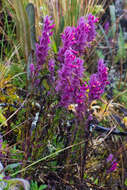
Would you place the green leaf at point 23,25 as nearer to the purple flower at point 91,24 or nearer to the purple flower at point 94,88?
the purple flower at point 91,24

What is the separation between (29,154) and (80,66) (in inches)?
19.1

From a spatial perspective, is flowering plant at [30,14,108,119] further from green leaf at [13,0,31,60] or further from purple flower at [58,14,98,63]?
green leaf at [13,0,31,60]

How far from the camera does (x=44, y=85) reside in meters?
1.52

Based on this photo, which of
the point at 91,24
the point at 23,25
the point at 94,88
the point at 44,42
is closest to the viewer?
the point at 94,88

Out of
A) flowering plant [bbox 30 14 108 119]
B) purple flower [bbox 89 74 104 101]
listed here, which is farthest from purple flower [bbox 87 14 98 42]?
purple flower [bbox 89 74 104 101]

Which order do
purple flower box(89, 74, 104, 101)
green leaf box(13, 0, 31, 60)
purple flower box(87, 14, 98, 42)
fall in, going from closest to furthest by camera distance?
purple flower box(89, 74, 104, 101) → purple flower box(87, 14, 98, 42) → green leaf box(13, 0, 31, 60)

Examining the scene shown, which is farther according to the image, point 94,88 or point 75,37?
point 75,37

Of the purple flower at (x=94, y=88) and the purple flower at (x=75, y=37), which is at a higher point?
the purple flower at (x=75, y=37)

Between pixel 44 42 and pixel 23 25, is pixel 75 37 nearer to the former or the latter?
pixel 44 42

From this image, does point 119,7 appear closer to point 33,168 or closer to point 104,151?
point 104,151

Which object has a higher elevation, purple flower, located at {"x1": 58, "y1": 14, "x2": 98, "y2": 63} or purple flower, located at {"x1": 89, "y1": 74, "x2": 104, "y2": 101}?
purple flower, located at {"x1": 58, "y1": 14, "x2": 98, "y2": 63}

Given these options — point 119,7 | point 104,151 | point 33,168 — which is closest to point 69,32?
point 33,168

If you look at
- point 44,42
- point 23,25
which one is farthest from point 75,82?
point 23,25

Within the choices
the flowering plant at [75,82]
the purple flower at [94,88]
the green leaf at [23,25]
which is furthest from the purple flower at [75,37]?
the green leaf at [23,25]
